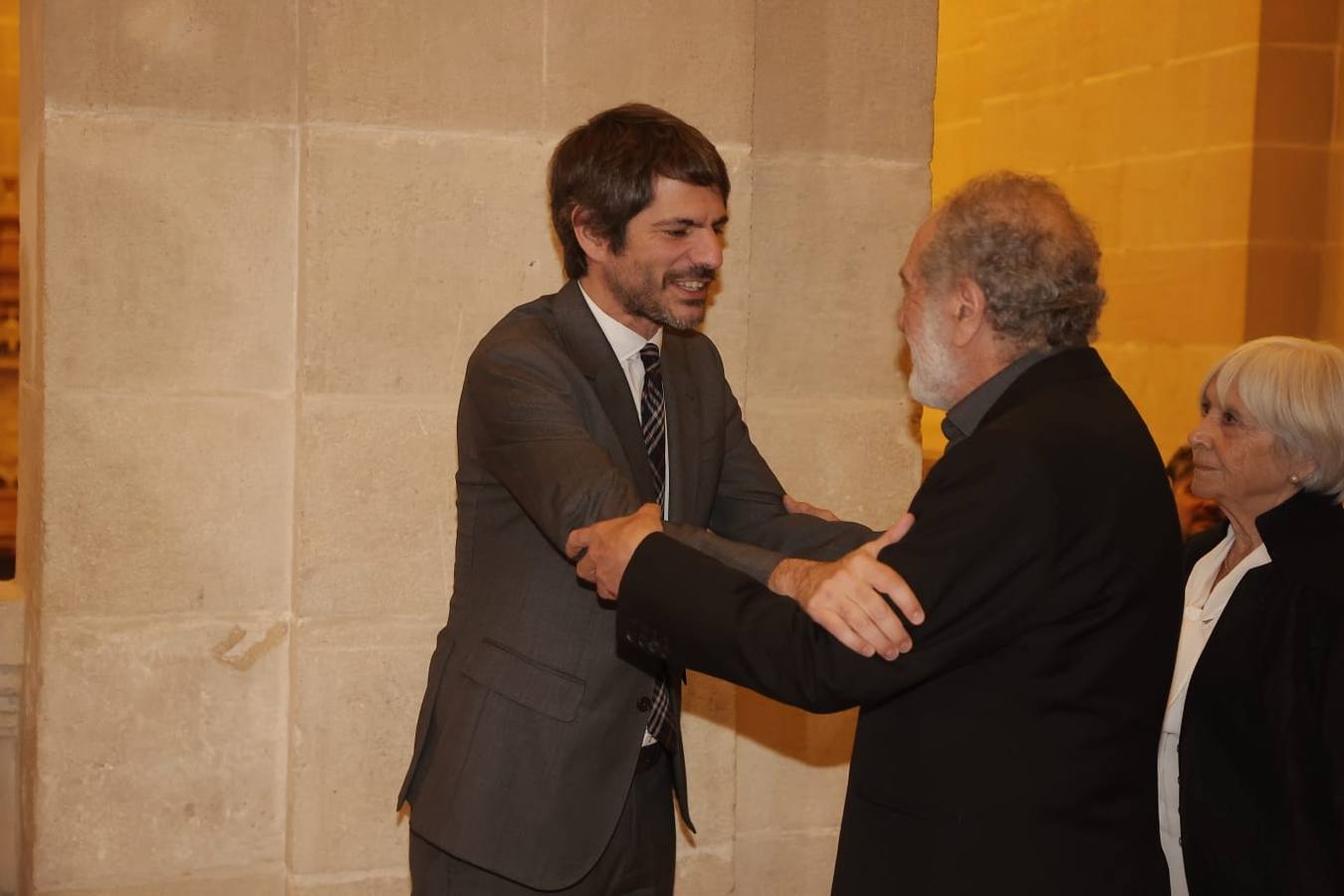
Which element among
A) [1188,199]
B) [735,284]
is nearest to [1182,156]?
[1188,199]

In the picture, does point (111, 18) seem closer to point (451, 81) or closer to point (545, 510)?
point (451, 81)

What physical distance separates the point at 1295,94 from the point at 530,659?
443 centimetres

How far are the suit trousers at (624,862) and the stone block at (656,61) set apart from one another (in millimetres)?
1470

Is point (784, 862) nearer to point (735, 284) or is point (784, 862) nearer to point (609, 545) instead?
point (735, 284)

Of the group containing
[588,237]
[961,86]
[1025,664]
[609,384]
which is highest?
[961,86]

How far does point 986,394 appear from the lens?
7.44ft

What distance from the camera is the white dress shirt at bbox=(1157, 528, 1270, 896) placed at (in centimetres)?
294

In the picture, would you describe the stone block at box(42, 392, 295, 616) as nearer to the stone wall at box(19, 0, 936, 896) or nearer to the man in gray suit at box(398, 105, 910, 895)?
the stone wall at box(19, 0, 936, 896)

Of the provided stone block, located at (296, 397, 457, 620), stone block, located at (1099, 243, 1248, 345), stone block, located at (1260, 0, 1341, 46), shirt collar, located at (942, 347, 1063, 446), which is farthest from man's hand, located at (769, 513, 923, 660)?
stone block, located at (1260, 0, 1341, 46)

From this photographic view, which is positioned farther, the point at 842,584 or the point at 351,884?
the point at 351,884

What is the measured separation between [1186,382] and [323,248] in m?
3.91

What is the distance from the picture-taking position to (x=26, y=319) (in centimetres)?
358

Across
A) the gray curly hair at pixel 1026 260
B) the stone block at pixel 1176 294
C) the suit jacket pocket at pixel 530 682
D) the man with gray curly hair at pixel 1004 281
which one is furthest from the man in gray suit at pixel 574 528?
the stone block at pixel 1176 294

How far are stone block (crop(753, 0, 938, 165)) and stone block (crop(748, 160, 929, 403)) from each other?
0.07 meters
